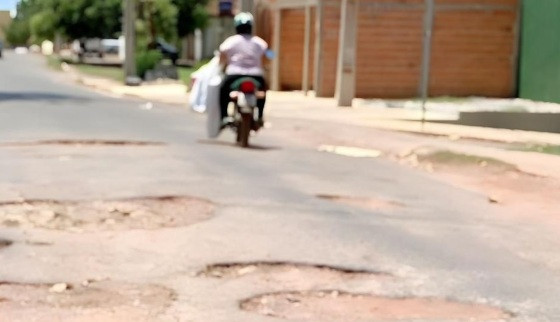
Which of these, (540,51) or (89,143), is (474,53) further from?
(89,143)

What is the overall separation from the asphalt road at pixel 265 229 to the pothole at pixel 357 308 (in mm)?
127

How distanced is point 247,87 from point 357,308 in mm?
8019

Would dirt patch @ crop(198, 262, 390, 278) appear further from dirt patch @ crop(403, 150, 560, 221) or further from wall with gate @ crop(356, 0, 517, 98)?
wall with gate @ crop(356, 0, 517, 98)

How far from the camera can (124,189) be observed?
9.30m

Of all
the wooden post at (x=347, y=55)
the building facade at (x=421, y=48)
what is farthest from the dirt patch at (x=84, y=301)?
the building facade at (x=421, y=48)

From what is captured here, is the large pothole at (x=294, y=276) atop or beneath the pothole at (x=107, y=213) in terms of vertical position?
atop

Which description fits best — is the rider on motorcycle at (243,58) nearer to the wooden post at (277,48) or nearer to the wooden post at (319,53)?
the wooden post at (319,53)

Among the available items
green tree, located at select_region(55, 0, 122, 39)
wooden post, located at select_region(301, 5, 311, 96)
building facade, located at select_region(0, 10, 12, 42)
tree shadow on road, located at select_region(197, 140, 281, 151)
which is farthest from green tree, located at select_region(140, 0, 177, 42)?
building facade, located at select_region(0, 10, 12, 42)

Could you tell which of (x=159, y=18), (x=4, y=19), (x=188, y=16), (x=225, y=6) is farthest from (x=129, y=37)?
(x=4, y=19)

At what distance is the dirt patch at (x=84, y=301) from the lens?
213 inches

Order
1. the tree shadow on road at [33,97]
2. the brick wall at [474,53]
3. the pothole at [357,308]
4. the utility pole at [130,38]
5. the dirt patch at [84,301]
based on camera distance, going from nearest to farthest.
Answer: the dirt patch at [84,301] → the pothole at [357,308] → the tree shadow on road at [33,97] → the brick wall at [474,53] → the utility pole at [130,38]

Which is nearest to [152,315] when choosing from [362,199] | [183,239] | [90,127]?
[183,239]

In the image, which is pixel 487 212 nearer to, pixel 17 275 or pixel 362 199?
pixel 362 199

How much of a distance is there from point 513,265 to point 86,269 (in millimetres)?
2679
